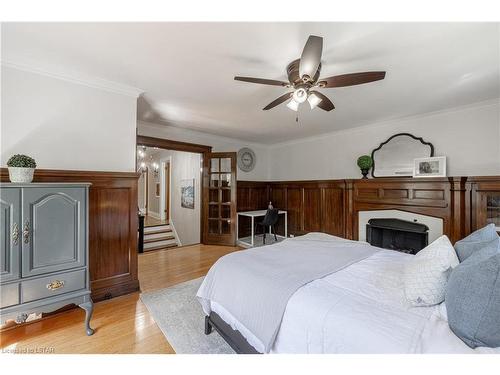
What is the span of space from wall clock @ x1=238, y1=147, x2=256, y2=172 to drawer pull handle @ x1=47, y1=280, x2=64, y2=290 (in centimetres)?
399

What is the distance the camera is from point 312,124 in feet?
13.2

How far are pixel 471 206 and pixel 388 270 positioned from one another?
7.33 feet

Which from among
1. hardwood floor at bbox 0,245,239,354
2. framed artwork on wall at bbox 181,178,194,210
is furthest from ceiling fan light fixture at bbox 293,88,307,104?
framed artwork on wall at bbox 181,178,194,210

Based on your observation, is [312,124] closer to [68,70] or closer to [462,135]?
[462,135]

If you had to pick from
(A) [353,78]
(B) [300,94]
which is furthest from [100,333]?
(A) [353,78]

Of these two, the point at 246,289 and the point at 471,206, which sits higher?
Answer: the point at 471,206

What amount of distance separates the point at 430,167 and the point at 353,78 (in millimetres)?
2586

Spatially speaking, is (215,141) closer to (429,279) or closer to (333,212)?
(333,212)

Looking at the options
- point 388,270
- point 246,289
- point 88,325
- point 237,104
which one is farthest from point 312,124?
point 88,325

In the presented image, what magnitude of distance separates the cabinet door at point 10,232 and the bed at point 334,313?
1371mm

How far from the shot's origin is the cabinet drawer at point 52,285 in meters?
1.64

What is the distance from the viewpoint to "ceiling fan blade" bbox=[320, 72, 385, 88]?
1623 mm

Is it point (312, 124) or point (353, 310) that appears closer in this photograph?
point (353, 310)

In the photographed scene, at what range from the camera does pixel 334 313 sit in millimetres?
1072
